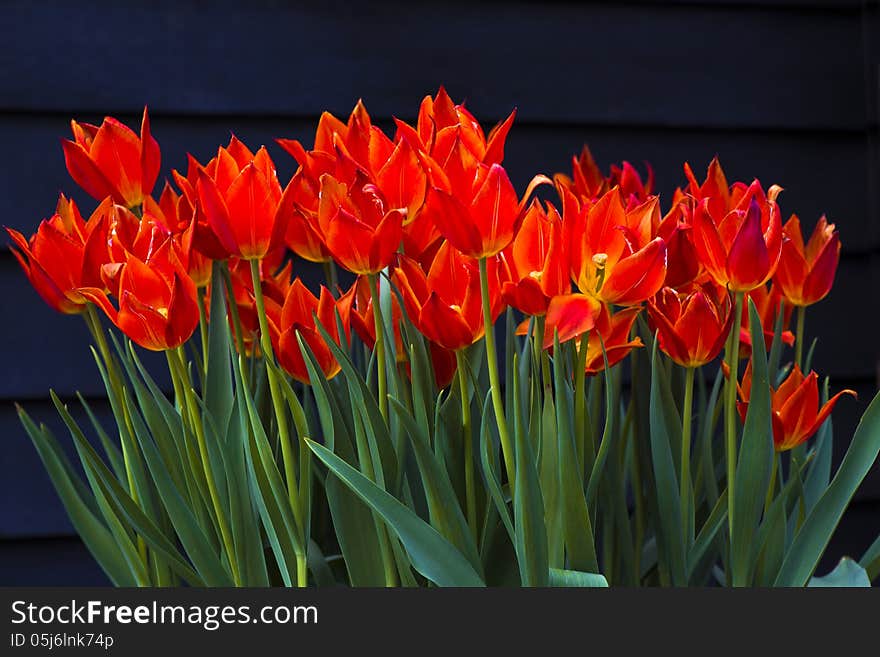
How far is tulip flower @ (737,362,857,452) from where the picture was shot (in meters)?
0.59

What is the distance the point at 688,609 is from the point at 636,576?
4.5 inches

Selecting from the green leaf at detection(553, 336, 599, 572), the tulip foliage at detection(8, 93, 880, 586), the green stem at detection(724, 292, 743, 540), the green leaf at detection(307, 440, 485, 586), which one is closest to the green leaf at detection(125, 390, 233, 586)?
the tulip foliage at detection(8, 93, 880, 586)

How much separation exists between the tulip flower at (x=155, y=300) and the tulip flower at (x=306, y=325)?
0.22 ft

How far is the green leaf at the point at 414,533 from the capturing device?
0.48 m

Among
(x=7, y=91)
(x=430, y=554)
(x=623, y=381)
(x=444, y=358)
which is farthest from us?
(x=623, y=381)

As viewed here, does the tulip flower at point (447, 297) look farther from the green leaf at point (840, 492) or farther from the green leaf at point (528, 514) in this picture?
the green leaf at point (840, 492)

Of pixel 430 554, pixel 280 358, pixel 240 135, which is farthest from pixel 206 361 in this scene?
pixel 240 135

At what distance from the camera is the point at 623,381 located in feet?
3.68

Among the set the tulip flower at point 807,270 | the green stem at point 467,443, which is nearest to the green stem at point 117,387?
the green stem at point 467,443

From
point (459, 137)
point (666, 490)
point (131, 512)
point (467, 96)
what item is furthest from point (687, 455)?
point (467, 96)

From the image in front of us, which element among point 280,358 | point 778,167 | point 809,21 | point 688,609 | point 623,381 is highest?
point 809,21

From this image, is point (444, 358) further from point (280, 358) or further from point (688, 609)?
point (688, 609)

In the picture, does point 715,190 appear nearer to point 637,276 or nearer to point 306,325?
point 637,276

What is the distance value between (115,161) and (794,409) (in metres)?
0.47
